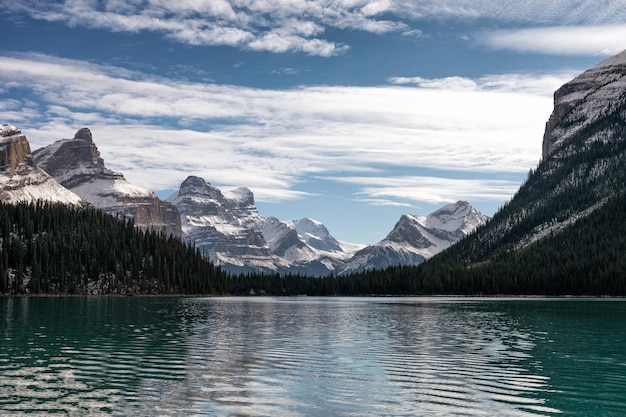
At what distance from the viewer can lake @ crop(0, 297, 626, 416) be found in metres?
37.2

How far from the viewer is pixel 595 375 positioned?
48.8 metres

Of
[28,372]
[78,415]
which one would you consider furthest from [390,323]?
[78,415]

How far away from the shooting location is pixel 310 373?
49438 millimetres

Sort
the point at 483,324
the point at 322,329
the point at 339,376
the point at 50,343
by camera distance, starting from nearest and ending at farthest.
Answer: the point at 339,376 → the point at 50,343 → the point at 322,329 → the point at 483,324

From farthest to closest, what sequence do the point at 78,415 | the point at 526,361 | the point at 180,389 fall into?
the point at 526,361, the point at 180,389, the point at 78,415

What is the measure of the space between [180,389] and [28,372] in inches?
533

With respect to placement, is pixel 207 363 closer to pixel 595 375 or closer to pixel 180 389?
pixel 180 389

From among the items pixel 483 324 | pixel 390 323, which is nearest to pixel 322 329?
pixel 390 323

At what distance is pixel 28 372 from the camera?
48312 mm

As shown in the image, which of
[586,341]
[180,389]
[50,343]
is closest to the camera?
[180,389]

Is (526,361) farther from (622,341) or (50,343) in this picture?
(50,343)

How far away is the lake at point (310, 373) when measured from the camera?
122 ft

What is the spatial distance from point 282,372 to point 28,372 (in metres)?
18.2

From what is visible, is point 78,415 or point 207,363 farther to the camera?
point 207,363
